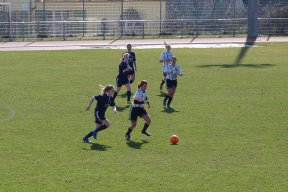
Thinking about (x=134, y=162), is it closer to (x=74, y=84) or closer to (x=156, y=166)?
(x=156, y=166)

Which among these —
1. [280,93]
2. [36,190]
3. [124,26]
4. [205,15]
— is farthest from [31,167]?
[205,15]

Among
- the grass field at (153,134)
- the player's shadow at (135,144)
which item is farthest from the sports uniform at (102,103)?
the player's shadow at (135,144)

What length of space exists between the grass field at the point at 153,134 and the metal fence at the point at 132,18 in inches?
635

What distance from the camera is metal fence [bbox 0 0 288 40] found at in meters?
50.7

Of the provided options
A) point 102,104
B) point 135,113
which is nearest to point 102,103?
point 102,104

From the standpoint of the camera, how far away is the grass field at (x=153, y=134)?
1493cm

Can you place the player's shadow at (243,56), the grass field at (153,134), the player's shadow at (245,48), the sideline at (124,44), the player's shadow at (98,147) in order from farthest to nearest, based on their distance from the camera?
the sideline at (124,44)
the player's shadow at (245,48)
the player's shadow at (243,56)
the player's shadow at (98,147)
the grass field at (153,134)

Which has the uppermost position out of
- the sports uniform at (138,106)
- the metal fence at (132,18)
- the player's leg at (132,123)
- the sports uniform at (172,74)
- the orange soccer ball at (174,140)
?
the metal fence at (132,18)

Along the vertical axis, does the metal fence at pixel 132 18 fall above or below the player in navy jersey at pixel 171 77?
above

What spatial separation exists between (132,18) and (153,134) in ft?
112

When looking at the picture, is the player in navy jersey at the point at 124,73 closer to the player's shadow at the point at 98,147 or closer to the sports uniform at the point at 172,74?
the sports uniform at the point at 172,74

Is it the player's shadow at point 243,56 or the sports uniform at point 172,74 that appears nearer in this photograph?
the sports uniform at point 172,74

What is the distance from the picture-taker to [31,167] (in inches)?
624

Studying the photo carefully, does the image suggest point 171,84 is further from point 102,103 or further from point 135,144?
point 135,144
